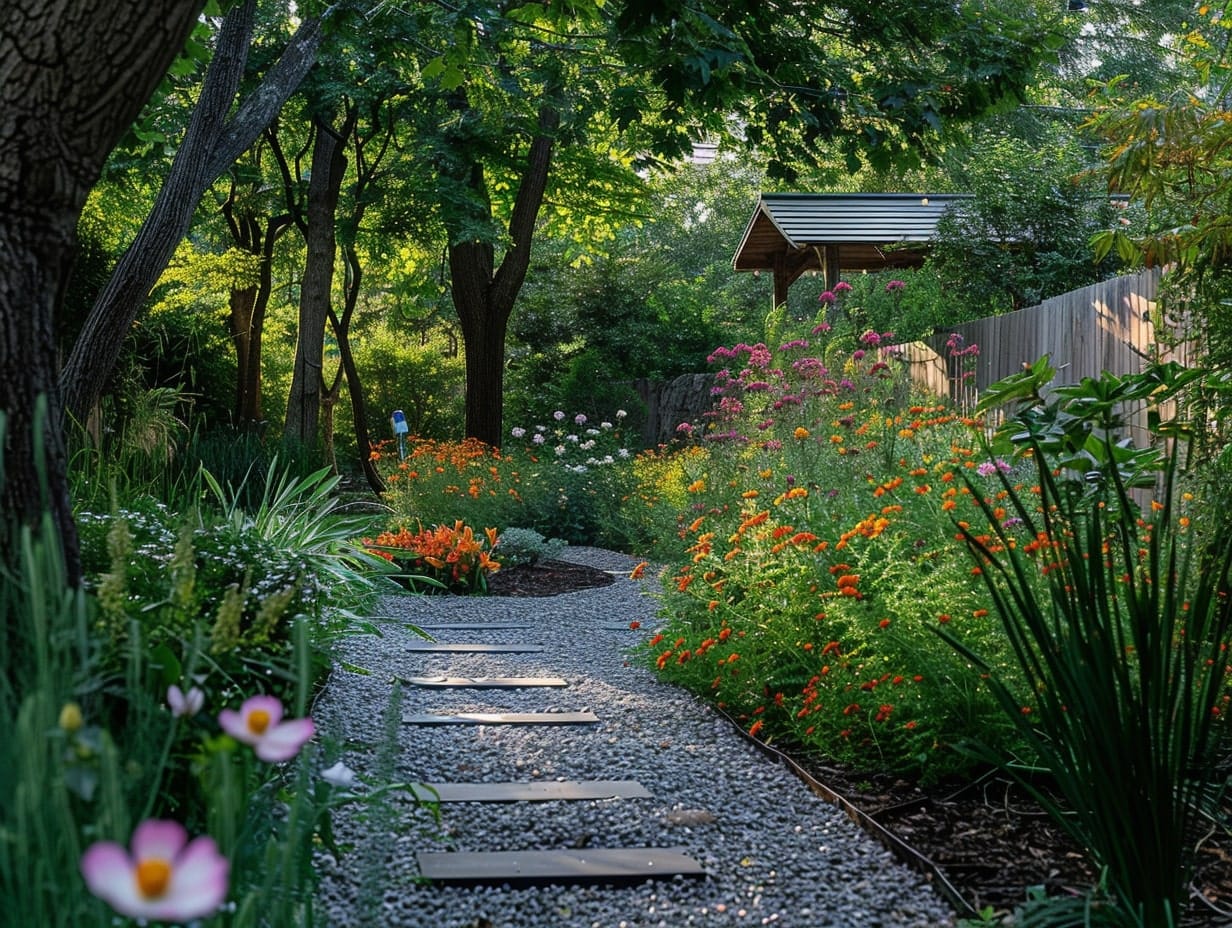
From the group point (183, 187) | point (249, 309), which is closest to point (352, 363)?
point (249, 309)

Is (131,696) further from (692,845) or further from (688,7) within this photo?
(688,7)

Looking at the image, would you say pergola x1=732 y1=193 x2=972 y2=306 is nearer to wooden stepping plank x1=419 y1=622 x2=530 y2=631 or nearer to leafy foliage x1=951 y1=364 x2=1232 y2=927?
wooden stepping plank x1=419 y1=622 x2=530 y2=631

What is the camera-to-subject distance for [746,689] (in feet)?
13.7

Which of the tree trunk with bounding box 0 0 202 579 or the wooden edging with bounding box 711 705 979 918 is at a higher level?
the tree trunk with bounding box 0 0 202 579

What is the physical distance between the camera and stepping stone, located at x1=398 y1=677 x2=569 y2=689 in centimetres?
459

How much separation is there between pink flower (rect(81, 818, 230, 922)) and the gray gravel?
2.65 feet

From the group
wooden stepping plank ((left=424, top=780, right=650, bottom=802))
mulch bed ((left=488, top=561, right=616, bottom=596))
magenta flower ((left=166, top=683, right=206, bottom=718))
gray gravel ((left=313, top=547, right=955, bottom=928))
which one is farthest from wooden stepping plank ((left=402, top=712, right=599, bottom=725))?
mulch bed ((left=488, top=561, right=616, bottom=596))

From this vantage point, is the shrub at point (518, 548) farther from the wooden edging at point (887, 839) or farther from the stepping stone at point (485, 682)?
the wooden edging at point (887, 839)

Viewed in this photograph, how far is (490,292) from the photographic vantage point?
13023 millimetres

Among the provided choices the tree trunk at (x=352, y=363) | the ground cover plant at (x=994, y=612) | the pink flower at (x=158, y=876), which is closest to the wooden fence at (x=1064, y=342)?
the ground cover plant at (x=994, y=612)

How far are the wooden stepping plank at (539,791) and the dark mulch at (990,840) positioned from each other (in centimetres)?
56

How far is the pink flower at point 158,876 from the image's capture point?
2.62ft

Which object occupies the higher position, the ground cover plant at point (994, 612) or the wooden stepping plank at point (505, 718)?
the ground cover plant at point (994, 612)

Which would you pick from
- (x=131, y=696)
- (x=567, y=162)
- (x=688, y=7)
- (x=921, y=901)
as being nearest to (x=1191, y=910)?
(x=921, y=901)
